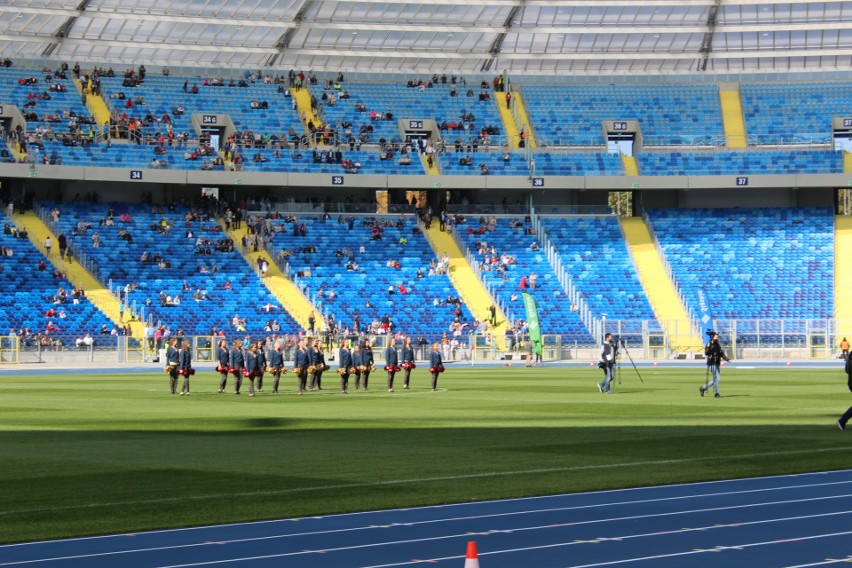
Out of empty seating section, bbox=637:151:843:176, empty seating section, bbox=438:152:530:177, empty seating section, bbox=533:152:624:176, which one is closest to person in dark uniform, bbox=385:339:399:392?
empty seating section, bbox=438:152:530:177

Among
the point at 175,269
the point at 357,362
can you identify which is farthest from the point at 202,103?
the point at 357,362

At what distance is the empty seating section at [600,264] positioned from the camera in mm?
72812

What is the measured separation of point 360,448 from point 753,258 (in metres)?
57.7

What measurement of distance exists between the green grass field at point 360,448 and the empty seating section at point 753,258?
33383 mm

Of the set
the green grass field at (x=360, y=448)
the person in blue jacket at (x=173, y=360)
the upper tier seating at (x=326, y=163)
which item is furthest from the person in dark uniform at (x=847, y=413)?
the upper tier seating at (x=326, y=163)

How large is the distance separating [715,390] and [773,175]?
46442 millimetres

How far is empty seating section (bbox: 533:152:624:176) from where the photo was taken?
81688 mm

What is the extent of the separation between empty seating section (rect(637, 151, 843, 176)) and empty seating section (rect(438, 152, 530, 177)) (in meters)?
6.97

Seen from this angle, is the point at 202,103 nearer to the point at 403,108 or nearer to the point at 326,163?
the point at 326,163

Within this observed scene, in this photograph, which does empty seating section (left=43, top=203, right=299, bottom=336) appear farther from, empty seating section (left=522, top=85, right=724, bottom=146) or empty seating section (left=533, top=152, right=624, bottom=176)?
empty seating section (left=522, top=85, right=724, bottom=146)

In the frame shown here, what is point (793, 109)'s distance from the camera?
85125mm

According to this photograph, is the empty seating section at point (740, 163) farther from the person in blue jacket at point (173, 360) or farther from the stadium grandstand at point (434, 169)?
the person in blue jacket at point (173, 360)

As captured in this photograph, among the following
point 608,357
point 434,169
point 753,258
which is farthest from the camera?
point 434,169

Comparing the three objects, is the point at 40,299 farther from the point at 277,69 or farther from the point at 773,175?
the point at 773,175
